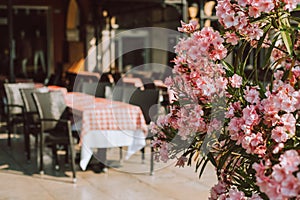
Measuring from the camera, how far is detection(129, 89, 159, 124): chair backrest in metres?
5.73

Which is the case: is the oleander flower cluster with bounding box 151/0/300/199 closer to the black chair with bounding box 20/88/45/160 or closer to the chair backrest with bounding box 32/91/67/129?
the chair backrest with bounding box 32/91/67/129

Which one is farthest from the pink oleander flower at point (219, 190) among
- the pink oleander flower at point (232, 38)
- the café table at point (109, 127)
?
the café table at point (109, 127)

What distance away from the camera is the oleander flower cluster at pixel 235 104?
1.77 meters

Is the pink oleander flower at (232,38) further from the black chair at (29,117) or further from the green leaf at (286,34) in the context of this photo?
the black chair at (29,117)

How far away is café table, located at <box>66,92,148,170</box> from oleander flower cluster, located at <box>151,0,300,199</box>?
3.10 m

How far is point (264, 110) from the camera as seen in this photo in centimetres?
182

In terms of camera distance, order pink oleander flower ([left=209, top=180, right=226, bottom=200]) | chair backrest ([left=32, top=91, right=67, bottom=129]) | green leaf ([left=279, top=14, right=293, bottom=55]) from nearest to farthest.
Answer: green leaf ([left=279, top=14, right=293, bottom=55])
pink oleander flower ([left=209, top=180, right=226, bottom=200])
chair backrest ([left=32, top=91, right=67, bottom=129])

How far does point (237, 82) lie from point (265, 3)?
1.20ft

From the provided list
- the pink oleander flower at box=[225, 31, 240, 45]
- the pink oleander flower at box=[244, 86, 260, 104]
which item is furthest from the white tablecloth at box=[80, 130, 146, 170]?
the pink oleander flower at box=[244, 86, 260, 104]

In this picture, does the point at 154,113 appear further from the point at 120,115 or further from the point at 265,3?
the point at 265,3

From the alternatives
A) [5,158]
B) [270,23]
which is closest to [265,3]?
[270,23]

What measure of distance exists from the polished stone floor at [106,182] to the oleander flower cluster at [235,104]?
2532 millimetres

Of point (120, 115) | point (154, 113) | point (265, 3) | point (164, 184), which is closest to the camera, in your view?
point (265, 3)

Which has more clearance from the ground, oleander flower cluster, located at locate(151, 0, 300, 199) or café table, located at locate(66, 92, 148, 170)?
oleander flower cluster, located at locate(151, 0, 300, 199)
